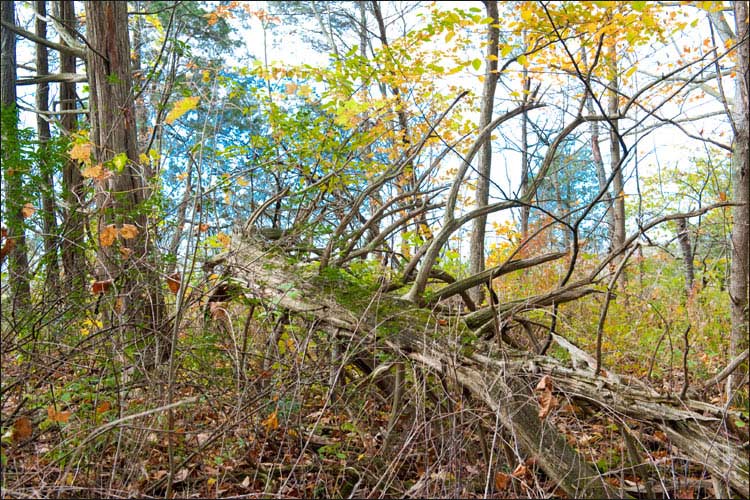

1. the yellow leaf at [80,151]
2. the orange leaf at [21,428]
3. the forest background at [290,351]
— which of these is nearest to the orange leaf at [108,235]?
the forest background at [290,351]

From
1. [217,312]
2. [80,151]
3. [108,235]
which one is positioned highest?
[80,151]

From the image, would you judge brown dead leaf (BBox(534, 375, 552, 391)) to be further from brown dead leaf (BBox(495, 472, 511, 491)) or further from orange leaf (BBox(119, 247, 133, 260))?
orange leaf (BBox(119, 247, 133, 260))

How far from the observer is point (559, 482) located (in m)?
2.99

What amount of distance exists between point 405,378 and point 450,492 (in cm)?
99

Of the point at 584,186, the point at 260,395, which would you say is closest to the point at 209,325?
the point at 260,395

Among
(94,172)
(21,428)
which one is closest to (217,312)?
(94,172)

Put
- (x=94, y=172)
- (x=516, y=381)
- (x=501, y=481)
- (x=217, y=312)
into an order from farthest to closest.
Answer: (x=217, y=312) < (x=516, y=381) < (x=94, y=172) < (x=501, y=481)

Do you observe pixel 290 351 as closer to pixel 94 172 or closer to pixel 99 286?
pixel 99 286

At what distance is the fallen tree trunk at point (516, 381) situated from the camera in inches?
120

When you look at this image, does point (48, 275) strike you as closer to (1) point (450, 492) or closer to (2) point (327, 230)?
(2) point (327, 230)

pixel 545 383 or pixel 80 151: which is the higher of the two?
pixel 80 151

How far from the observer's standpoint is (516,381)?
340 centimetres

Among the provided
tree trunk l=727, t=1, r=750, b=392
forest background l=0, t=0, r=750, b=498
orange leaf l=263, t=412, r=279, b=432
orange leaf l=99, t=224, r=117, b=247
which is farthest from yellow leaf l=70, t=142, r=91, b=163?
tree trunk l=727, t=1, r=750, b=392

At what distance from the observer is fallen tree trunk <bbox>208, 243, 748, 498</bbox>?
3.05 meters
